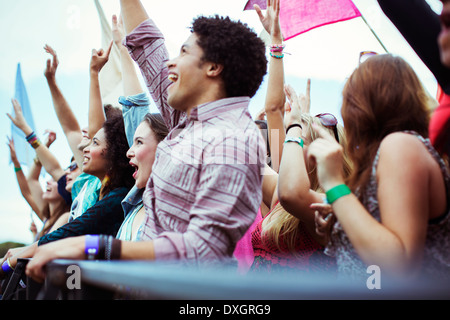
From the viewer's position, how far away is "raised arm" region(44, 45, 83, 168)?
3605 mm

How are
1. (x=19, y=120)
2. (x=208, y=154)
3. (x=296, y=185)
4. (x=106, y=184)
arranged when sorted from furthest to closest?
(x=19, y=120) < (x=106, y=184) < (x=296, y=185) < (x=208, y=154)

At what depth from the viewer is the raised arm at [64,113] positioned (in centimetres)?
361

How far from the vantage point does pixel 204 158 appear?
1535 mm

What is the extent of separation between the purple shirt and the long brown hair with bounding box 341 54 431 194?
0.34 metres

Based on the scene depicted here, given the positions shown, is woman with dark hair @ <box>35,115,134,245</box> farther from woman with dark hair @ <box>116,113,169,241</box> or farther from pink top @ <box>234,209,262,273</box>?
pink top @ <box>234,209,262,273</box>

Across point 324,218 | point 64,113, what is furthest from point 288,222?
point 64,113

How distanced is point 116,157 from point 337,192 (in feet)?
6.31

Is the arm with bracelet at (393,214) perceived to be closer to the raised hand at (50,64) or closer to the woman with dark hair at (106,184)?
the woman with dark hair at (106,184)

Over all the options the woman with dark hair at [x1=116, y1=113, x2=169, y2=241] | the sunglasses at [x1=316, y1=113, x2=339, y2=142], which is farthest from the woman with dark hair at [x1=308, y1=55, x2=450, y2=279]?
the woman with dark hair at [x1=116, y1=113, x2=169, y2=241]

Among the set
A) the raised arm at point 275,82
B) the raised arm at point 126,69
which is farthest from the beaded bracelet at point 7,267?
the raised arm at point 275,82

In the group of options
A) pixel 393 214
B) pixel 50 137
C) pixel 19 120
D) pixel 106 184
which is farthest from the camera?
pixel 50 137

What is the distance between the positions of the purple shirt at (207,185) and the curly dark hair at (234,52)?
8 cm

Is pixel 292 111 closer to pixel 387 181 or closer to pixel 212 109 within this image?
pixel 212 109

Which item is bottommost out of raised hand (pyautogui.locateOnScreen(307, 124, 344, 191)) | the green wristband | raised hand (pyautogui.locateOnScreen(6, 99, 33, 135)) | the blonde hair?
the blonde hair
